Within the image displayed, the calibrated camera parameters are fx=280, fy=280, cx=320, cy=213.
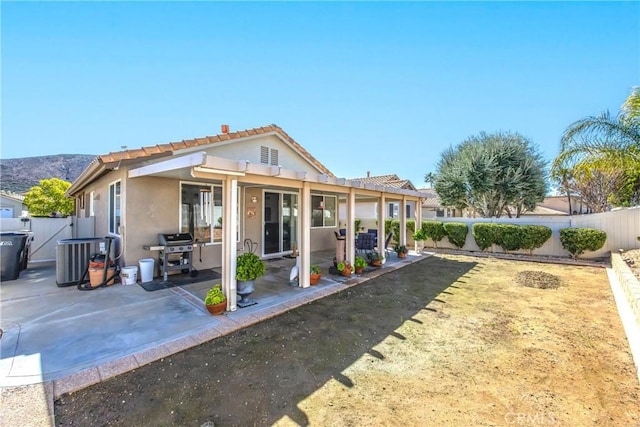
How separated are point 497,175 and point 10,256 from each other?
825 inches

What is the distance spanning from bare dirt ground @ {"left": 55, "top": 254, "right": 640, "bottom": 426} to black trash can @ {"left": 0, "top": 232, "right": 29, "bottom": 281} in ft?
21.9

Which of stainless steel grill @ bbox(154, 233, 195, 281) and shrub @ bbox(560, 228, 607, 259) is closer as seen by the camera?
stainless steel grill @ bbox(154, 233, 195, 281)

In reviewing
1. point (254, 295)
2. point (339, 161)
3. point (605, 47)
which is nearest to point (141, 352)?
point (254, 295)

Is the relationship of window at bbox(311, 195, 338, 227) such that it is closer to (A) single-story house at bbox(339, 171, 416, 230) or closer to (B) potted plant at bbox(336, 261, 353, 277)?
(A) single-story house at bbox(339, 171, 416, 230)

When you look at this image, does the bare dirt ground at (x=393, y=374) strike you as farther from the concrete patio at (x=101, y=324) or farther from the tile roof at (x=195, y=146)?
the tile roof at (x=195, y=146)

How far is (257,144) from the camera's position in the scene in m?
9.25

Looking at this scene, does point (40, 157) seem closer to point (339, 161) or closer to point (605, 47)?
point (339, 161)

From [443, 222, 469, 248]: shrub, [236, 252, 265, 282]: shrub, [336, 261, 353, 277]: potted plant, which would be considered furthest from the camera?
[443, 222, 469, 248]: shrub

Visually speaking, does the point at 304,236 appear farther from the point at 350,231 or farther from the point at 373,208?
the point at 373,208

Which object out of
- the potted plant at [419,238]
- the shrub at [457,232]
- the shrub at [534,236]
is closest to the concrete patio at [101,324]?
the potted plant at [419,238]

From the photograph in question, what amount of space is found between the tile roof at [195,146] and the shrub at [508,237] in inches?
294

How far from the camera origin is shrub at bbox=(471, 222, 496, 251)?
11680mm

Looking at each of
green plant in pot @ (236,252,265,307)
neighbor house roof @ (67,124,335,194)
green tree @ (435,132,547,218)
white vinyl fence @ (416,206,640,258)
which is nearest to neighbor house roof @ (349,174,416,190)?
green tree @ (435,132,547,218)

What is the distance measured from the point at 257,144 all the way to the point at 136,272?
5.08 meters
